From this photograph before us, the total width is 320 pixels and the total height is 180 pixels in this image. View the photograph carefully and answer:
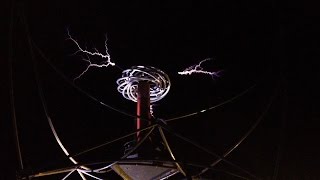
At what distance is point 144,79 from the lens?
6.93 feet

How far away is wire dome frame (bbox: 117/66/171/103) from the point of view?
6.86 feet

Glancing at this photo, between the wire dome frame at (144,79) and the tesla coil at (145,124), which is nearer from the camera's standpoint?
the tesla coil at (145,124)

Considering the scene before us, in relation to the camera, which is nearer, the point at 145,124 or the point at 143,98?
the point at 145,124

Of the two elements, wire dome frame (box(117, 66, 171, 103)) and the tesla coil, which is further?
wire dome frame (box(117, 66, 171, 103))

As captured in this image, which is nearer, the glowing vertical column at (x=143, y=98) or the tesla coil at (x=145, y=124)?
the tesla coil at (x=145, y=124)

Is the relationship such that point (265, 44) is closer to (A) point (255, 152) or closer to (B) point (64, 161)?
(A) point (255, 152)

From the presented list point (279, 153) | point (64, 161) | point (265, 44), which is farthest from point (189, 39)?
point (64, 161)

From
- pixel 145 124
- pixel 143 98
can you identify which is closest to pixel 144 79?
pixel 143 98

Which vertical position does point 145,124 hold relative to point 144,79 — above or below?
below

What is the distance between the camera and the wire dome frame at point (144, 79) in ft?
6.86

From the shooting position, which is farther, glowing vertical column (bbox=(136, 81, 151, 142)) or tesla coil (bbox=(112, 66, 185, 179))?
glowing vertical column (bbox=(136, 81, 151, 142))

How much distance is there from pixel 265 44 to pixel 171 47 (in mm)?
533

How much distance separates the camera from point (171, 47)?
2.79 m

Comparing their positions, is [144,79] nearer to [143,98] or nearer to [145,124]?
[143,98]
